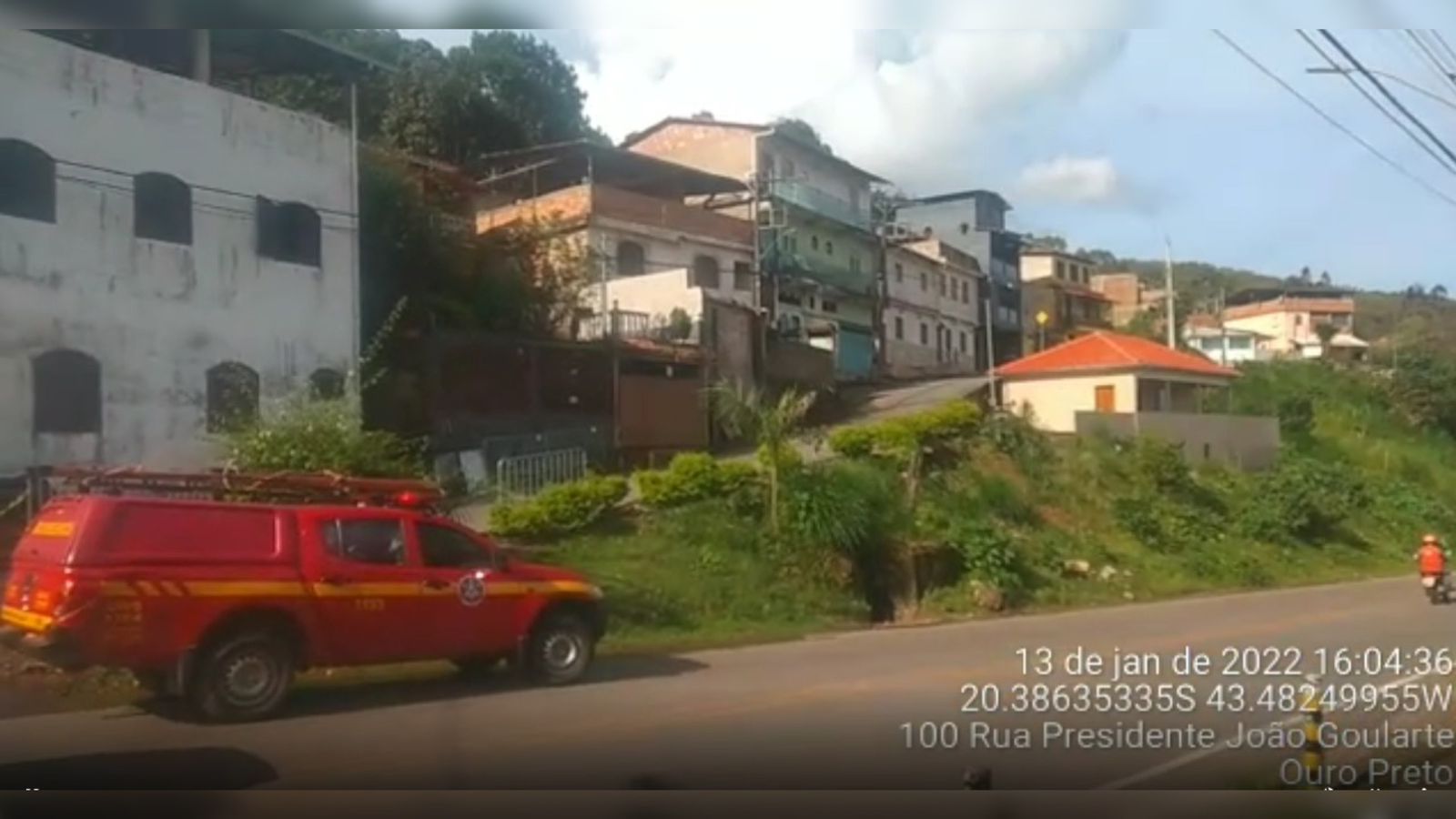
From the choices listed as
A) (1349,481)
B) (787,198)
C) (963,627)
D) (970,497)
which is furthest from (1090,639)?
(787,198)

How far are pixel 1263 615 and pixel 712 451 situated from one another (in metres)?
2.09

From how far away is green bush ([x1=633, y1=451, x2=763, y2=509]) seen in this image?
5660 mm

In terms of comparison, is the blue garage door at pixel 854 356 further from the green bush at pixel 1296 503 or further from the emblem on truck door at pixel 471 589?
the emblem on truck door at pixel 471 589

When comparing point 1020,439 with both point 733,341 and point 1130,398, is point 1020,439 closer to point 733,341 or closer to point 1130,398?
point 1130,398

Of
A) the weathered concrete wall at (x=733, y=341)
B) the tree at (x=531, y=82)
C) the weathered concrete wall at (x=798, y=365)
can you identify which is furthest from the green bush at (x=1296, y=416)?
the tree at (x=531, y=82)

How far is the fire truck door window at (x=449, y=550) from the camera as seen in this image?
526cm

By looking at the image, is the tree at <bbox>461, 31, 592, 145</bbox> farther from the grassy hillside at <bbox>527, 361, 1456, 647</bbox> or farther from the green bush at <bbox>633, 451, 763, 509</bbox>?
the grassy hillside at <bbox>527, 361, 1456, 647</bbox>

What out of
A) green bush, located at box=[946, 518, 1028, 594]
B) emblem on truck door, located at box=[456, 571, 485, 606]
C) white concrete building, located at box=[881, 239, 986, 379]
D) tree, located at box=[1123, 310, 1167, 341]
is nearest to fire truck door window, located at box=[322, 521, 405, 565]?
emblem on truck door, located at box=[456, 571, 485, 606]

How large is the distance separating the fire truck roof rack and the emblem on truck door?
0.30m

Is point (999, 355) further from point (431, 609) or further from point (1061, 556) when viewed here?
point (431, 609)

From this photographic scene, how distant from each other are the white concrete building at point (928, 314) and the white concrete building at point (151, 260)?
6.41ft

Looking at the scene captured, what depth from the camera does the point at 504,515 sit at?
5465 millimetres

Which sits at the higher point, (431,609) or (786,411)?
(786,411)

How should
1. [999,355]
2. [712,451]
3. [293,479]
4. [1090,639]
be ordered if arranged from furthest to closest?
[712,451] → [999,355] → [293,479] → [1090,639]
